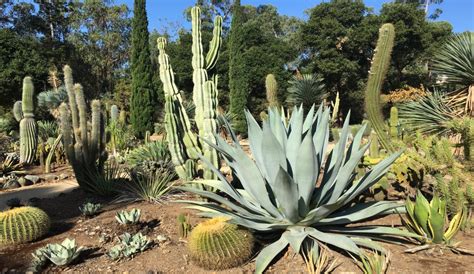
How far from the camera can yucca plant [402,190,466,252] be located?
138 inches

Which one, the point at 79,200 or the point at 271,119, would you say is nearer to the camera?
the point at 271,119

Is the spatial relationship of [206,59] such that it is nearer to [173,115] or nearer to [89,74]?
[173,115]

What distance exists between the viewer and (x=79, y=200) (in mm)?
6582

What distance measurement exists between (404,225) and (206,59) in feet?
13.0

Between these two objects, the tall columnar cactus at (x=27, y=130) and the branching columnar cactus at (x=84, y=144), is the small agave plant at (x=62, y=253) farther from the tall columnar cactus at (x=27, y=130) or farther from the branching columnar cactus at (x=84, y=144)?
the tall columnar cactus at (x=27, y=130)

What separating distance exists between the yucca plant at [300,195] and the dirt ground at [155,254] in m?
0.20

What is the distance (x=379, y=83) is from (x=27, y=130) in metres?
9.38

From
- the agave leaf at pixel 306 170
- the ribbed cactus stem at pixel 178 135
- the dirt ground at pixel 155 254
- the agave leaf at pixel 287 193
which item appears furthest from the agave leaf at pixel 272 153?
the ribbed cactus stem at pixel 178 135

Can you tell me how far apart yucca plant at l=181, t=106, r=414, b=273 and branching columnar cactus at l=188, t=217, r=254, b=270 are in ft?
0.46

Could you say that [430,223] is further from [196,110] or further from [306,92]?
[306,92]

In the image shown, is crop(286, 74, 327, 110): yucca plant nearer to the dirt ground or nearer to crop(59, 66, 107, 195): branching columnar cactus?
crop(59, 66, 107, 195): branching columnar cactus

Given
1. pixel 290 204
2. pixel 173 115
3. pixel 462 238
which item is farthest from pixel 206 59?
pixel 462 238

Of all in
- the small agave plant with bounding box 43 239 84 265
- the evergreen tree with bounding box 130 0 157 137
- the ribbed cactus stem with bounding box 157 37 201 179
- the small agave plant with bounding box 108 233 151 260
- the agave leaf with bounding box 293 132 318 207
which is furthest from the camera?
the evergreen tree with bounding box 130 0 157 137

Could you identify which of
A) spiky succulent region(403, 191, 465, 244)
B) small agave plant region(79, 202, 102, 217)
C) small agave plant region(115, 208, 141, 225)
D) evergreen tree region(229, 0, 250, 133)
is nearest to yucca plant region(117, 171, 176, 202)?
small agave plant region(79, 202, 102, 217)
